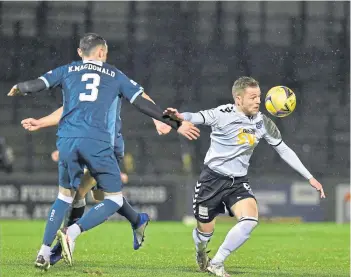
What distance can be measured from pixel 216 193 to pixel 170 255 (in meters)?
2.48

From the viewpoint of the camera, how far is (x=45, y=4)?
2597 centimetres

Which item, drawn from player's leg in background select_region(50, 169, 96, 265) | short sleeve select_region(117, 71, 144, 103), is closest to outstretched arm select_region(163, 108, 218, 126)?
short sleeve select_region(117, 71, 144, 103)

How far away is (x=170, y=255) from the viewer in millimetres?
10680

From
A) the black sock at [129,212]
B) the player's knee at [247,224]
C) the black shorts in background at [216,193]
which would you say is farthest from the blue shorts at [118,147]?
the player's knee at [247,224]

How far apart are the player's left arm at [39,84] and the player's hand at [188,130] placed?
1074mm

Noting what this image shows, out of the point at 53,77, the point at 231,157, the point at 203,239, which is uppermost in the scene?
the point at 53,77

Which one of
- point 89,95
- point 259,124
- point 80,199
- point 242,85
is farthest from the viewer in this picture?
point 80,199

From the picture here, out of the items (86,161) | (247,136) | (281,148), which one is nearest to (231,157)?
(247,136)

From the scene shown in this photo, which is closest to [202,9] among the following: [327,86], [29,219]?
[327,86]

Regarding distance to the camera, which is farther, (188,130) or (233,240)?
(233,240)

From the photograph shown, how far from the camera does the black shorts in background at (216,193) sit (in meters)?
8.31

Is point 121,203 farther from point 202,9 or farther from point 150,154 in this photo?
point 202,9

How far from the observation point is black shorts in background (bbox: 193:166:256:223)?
27.3 ft

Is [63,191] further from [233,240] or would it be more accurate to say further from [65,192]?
[233,240]
